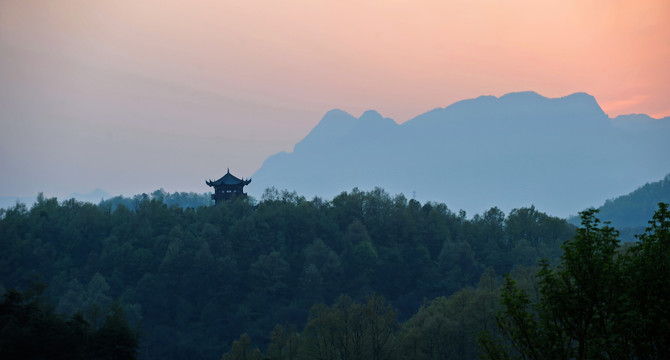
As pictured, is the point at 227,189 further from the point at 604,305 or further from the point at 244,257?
the point at 604,305

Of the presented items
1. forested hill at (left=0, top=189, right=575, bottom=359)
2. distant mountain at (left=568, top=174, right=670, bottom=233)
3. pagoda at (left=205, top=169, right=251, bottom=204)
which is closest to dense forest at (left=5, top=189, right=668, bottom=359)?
forested hill at (left=0, top=189, right=575, bottom=359)

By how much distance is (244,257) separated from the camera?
66062 millimetres

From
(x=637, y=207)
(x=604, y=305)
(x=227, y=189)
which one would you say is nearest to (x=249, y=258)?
(x=227, y=189)

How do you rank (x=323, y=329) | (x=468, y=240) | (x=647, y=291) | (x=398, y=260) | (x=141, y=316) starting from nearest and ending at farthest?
(x=647, y=291) → (x=323, y=329) → (x=141, y=316) → (x=398, y=260) → (x=468, y=240)

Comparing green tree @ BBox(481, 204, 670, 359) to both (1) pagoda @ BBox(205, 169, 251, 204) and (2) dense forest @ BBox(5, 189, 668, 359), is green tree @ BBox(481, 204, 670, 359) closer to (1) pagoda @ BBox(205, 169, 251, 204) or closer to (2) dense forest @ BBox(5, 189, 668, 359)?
(2) dense forest @ BBox(5, 189, 668, 359)

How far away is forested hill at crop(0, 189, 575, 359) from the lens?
58625 millimetres

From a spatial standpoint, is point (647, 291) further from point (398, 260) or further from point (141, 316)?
point (398, 260)

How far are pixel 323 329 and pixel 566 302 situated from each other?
26780mm

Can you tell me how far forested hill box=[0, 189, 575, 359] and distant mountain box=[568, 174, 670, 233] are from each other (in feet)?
338

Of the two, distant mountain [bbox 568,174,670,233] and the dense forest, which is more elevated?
distant mountain [bbox 568,174,670,233]

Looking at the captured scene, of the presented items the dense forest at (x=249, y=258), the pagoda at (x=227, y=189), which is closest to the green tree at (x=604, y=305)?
the dense forest at (x=249, y=258)

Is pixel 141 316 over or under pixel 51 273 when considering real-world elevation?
under

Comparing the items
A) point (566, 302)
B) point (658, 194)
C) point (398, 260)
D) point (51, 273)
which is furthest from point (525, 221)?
point (658, 194)

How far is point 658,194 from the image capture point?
17775 centimetres
